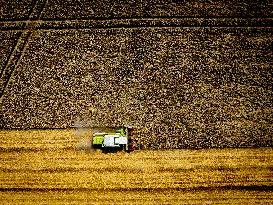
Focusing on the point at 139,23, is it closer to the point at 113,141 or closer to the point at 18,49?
the point at 18,49

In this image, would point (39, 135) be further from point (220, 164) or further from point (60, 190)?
point (220, 164)

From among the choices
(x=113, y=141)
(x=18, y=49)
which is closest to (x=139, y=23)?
(x=18, y=49)

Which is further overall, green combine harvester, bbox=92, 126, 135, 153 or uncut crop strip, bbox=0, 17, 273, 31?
uncut crop strip, bbox=0, 17, 273, 31

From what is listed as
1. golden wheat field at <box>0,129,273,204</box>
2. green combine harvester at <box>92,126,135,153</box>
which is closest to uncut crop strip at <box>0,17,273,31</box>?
green combine harvester at <box>92,126,135,153</box>

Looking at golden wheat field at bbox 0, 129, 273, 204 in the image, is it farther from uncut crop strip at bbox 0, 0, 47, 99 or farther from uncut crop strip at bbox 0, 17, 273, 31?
uncut crop strip at bbox 0, 17, 273, 31

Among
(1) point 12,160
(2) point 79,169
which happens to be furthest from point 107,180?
(1) point 12,160

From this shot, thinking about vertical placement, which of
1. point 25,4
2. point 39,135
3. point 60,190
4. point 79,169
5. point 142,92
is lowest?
point 60,190
